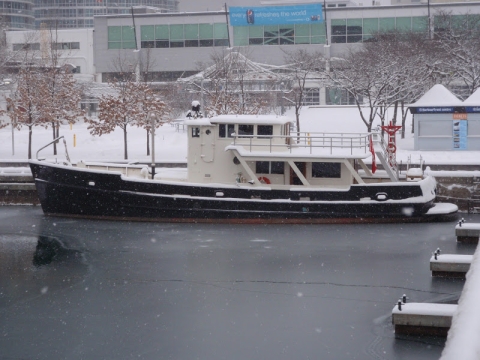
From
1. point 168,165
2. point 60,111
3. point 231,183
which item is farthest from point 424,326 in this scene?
point 60,111

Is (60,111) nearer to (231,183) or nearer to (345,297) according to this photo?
(231,183)

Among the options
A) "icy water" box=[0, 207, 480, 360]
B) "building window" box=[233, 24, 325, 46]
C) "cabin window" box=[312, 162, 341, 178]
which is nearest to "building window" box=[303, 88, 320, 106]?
"building window" box=[233, 24, 325, 46]

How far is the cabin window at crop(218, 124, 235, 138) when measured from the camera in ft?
83.4

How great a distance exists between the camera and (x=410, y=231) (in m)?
24.0

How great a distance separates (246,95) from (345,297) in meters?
29.0

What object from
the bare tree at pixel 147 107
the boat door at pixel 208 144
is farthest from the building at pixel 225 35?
the boat door at pixel 208 144

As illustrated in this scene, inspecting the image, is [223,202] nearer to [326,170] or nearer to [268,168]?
[268,168]

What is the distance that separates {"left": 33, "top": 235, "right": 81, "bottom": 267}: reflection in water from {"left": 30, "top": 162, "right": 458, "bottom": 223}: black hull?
9.31 ft

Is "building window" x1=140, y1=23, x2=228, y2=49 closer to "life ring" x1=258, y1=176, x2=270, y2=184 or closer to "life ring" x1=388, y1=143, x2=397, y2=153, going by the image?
"life ring" x1=388, y1=143, x2=397, y2=153

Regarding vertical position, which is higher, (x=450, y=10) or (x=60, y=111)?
(x=450, y=10)

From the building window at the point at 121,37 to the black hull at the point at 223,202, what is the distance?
40871 mm

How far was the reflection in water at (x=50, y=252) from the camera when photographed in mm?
20688

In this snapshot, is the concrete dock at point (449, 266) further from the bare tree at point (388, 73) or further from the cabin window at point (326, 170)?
the bare tree at point (388, 73)

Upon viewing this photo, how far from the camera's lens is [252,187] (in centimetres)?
2511
